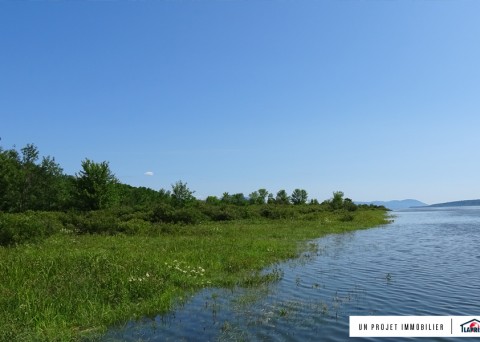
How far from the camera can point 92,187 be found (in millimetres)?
57125

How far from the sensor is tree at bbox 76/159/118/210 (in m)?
56.8

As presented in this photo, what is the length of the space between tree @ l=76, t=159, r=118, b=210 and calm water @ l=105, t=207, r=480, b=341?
43377mm

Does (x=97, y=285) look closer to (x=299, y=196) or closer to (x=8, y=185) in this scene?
(x=8, y=185)

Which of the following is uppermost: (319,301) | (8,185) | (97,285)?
(8,185)

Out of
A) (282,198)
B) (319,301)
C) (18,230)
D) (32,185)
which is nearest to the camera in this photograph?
(319,301)

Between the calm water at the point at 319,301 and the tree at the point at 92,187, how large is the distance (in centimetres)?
4338

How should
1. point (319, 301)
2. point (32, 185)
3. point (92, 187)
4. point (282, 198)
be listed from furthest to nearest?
point (282, 198)
point (32, 185)
point (92, 187)
point (319, 301)

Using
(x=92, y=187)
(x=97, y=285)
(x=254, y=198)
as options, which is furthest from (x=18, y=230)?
(x=254, y=198)

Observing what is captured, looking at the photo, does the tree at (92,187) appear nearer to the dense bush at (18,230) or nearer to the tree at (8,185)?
the tree at (8,185)

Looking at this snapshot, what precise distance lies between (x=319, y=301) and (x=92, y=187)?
166 feet

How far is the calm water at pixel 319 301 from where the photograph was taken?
10.3 meters

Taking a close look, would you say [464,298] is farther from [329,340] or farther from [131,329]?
[131,329]

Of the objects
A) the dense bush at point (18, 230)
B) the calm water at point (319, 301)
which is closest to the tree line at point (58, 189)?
the dense bush at point (18, 230)

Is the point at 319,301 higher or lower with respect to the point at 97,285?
lower
